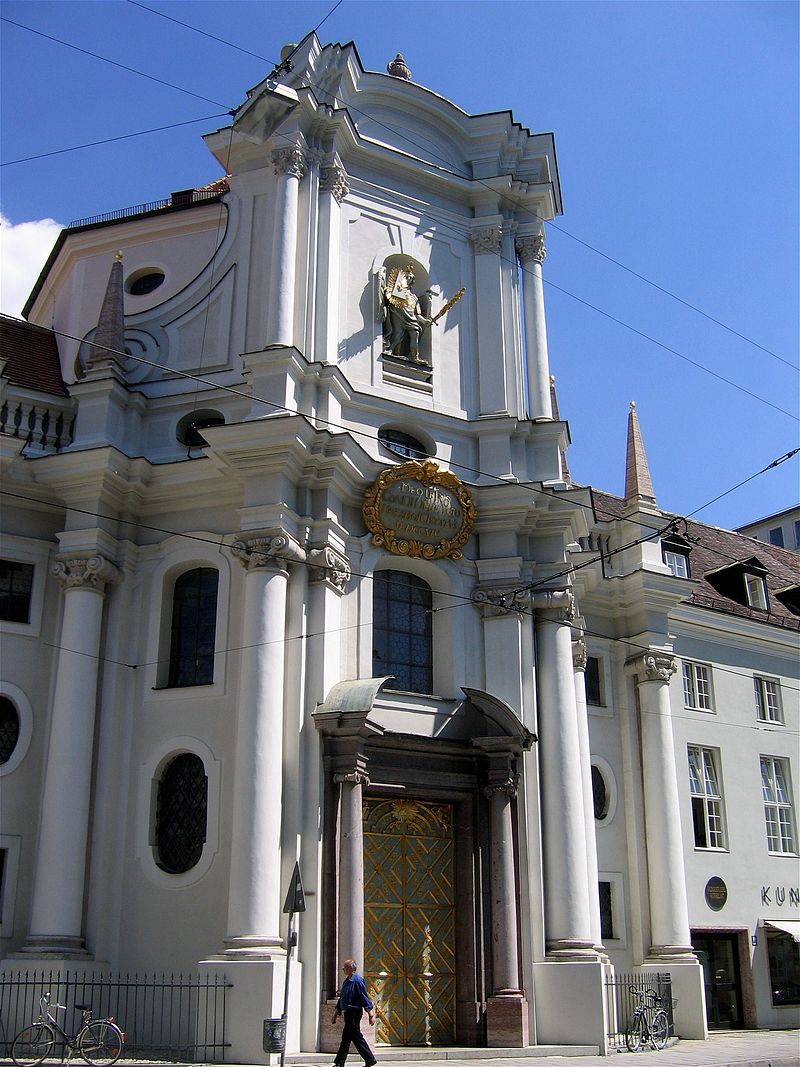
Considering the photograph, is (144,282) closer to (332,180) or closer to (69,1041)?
(332,180)

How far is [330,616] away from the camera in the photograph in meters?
19.5

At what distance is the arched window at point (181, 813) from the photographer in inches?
742

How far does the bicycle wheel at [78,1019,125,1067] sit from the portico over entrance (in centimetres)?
331

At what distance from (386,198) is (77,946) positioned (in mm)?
15083

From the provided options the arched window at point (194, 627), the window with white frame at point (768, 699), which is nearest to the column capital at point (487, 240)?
the arched window at point (194, 627)

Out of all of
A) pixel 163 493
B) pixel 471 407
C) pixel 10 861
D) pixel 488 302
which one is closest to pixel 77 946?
pixel 10 861

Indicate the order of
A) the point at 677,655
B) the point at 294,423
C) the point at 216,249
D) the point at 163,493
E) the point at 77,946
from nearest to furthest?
the point at 77,946, the point at 294,423, the point at 163,493, the point at 216,249, the point at 677,655

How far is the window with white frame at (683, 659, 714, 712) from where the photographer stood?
2892 cm

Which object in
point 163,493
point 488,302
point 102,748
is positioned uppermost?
point 488,302

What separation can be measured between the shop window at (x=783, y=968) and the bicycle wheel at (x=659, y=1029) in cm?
788

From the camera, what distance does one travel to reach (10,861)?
19.0 m

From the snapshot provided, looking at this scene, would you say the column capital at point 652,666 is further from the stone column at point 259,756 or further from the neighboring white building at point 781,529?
the neighboring white building at point 781,529

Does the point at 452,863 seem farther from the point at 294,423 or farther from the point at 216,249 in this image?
the point at 216,249

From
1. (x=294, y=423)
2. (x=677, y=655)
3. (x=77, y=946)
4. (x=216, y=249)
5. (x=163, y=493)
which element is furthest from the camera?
(x=677, y=655)
